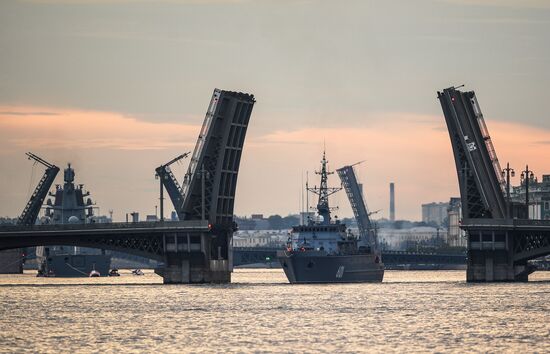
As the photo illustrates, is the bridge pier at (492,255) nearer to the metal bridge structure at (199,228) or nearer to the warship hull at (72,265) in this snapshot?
the metal bridge structure at (199,228)

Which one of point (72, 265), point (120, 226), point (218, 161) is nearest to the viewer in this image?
point (218, 161)

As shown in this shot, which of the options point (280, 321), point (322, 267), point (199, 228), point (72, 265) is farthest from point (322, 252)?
point (72, 265)

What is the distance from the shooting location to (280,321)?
76.1 metres

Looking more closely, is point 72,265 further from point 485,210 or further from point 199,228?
point 485,210

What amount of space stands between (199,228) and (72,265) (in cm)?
7930

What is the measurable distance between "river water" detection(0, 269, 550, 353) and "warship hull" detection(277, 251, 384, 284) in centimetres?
1712

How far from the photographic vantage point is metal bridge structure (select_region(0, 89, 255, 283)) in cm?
11569

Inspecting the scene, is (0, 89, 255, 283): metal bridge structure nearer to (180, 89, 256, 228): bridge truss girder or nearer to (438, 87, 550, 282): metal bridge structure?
(180, 89, 256, 228): bridge truss girder

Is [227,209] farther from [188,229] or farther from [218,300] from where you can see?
[218,300]

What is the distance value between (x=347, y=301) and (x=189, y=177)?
25.7 metres

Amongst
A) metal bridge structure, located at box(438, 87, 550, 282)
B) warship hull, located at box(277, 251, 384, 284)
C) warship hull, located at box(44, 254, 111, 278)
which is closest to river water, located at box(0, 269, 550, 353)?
metal bridge structure, located at box(438, 87, 550, 282)

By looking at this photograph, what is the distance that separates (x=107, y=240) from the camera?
126688mm

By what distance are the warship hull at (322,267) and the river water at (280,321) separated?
17.1m

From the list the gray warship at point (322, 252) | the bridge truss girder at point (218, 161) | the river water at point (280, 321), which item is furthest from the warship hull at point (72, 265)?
A: the river water at point (280, 321)
